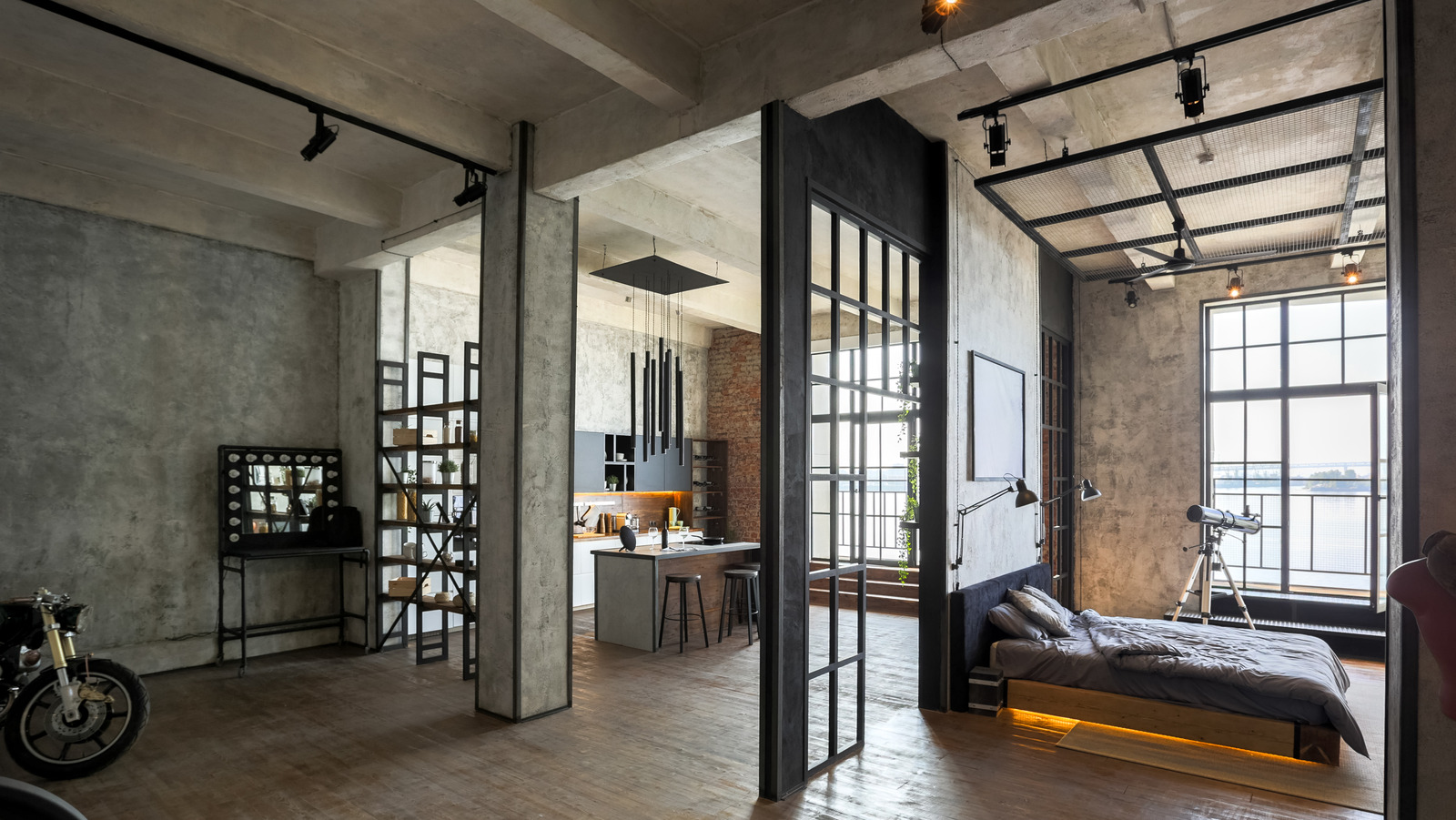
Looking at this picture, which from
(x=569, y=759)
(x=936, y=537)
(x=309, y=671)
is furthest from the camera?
(x=309, y=671)

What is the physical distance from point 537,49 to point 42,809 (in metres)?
4.13

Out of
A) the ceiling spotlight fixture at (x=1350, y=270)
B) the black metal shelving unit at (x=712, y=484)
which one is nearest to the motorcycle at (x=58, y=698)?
the black metal shelving unit at (x=712, y=484)

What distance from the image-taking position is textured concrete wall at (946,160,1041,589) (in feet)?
19.5

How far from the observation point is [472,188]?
220 inches

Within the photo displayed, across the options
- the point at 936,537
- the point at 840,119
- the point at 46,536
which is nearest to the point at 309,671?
the point at 46,536

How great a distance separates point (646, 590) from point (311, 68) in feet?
17.0

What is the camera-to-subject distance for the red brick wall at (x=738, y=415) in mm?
12680

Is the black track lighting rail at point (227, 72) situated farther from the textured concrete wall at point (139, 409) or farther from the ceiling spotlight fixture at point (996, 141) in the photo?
the ceiling spotlight fixture at point (996, 141)

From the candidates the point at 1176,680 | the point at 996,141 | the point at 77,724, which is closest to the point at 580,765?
the point at 77,724

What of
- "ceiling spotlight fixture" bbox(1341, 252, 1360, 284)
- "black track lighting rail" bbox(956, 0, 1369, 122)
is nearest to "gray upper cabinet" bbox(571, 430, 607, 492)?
"black track lighting rail" bbox(956, 0, 1369, 122)

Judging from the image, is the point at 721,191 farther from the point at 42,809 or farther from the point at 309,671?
the point at 42,809

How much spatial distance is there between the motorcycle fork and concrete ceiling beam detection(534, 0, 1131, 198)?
3.88 metres

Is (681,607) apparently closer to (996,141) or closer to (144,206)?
(996,141)

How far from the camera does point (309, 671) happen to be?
667 cm
